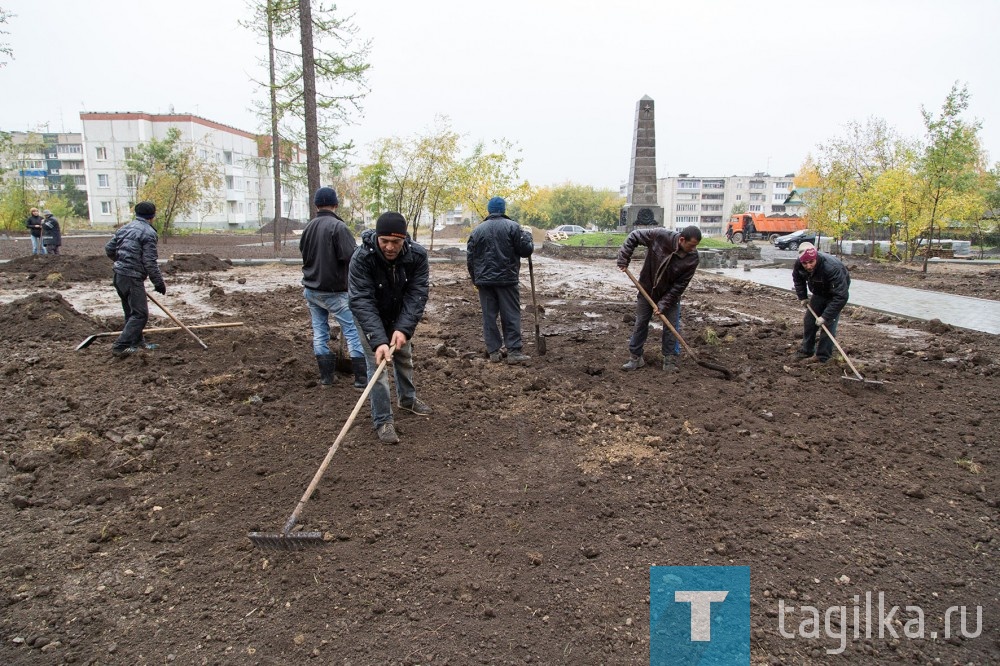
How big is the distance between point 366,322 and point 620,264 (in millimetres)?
3196

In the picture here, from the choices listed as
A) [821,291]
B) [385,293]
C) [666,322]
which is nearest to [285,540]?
[385,293]

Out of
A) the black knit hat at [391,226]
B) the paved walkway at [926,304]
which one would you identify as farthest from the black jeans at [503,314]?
the paved walkway at [926,304]

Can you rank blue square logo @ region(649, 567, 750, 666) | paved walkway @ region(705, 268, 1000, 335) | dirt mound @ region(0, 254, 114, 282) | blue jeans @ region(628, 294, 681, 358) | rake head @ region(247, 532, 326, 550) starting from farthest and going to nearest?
dirt mound @ region(0, 254, 114, 282), paved walkway @ region(705, 268, 1000, 335), blue jeans @ region(628, 294, 681, 358), rake head @ region(247, 532, 326, 550), blue square logo @ region(649, 567, 750, 666)

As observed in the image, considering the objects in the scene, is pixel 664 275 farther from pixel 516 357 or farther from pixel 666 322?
pixel 516 357

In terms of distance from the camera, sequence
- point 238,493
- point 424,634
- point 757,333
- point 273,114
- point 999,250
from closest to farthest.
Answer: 1. point 424,634
2. point 238,493
3. point 757,333
4. point 273,114
5. point 999,250

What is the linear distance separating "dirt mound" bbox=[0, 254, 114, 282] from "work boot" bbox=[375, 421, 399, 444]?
12582 mm

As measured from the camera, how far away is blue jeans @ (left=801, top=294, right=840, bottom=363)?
636 cm

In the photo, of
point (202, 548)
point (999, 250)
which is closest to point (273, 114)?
point (202, 548)

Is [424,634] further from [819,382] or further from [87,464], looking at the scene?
[819,382]

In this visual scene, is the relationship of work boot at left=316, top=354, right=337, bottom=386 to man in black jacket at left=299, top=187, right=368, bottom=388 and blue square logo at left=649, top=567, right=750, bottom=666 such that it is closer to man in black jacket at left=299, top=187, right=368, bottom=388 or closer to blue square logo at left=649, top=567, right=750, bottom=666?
man in black jacket at left=299, top=187, right=368, bottom=388

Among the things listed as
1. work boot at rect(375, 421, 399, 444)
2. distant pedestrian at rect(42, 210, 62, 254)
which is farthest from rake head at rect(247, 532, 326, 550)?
distant pedestrian at rect(42, 210, 62, 254)

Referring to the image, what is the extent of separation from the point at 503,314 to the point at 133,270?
3922 millimetres

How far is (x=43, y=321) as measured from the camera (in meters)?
7.42

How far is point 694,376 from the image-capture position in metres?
5.81
